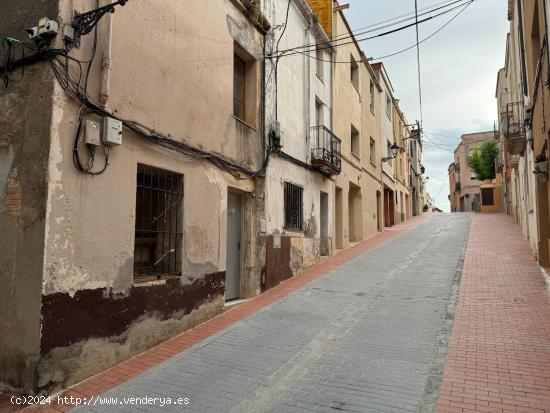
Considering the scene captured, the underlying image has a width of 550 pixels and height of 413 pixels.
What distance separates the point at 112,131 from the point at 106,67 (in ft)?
2.66

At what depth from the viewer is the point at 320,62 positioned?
13633mm

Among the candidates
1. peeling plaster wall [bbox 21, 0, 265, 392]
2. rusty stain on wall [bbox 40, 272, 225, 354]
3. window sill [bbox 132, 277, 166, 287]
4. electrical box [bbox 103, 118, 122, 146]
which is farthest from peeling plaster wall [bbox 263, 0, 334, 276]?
electrical box [bbox 103, 118, 122, 146]

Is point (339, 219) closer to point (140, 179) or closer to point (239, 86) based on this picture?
point (239, 86)

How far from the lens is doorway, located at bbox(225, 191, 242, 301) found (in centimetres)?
824

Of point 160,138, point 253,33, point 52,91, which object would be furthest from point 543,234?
point 52,91

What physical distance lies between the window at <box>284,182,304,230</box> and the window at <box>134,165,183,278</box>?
433 centimetres

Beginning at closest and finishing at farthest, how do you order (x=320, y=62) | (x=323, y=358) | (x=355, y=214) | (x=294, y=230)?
(x=323, y=358)
(x=294, y=230)
(x=320, y=62)
(x=355, y=214)

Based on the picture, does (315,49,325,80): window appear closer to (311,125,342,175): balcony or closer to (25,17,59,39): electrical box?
(311,125,342,175): balcony

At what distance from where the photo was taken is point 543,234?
367 inches

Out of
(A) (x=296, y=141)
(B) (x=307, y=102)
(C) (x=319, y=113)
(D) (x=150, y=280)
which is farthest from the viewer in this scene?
(C) (x=319, y=113)

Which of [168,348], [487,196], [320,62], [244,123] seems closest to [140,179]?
[168,348]

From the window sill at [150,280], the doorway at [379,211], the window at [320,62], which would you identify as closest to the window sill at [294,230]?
the window sill at [150,280]

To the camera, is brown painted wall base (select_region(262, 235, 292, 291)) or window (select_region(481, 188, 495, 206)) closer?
brown painted wall base (select_region(262, 235, 292, 291))

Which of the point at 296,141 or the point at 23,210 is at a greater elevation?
the point at 296,141
